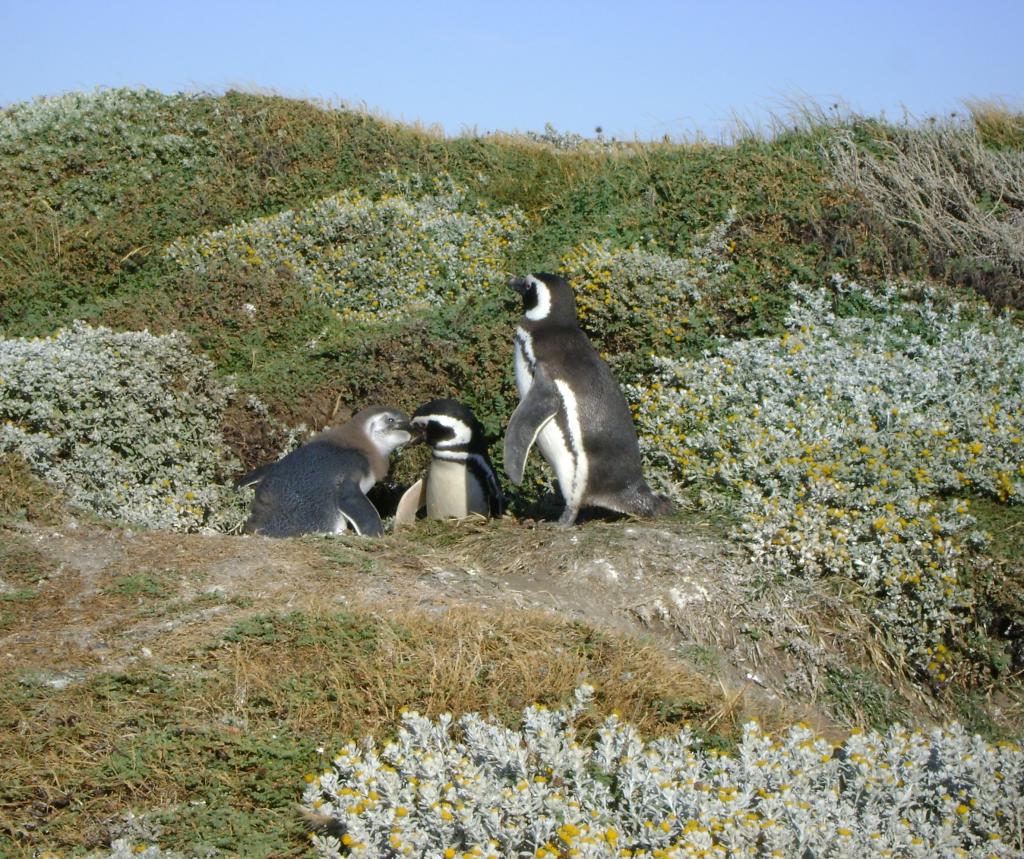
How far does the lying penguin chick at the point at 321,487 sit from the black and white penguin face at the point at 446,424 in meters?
0.41

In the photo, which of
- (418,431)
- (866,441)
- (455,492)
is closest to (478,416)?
(418,431)

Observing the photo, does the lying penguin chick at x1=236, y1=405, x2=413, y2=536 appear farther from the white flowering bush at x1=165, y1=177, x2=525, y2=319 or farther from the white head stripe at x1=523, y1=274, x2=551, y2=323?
the white flowering bush at x1=165, y1=177, x2=525, y2=319

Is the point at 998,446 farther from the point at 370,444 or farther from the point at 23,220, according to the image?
the point at 23,220

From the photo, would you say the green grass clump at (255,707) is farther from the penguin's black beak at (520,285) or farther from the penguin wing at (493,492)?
the penguin's black beak at (520,285)

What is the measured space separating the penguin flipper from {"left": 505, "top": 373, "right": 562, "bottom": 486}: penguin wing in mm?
1149

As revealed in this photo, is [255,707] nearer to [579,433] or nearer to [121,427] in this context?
[579,433]

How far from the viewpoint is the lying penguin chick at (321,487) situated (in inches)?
250

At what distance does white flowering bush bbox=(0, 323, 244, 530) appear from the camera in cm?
672

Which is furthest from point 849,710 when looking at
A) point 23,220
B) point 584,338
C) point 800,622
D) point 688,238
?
point 23,220

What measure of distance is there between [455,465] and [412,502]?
1.68 feet

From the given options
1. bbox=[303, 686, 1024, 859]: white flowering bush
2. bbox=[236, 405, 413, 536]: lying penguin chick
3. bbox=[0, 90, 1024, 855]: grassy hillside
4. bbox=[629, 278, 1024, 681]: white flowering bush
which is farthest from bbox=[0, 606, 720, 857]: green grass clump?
bbox=[236, 405, 413, 536]: lying penguin chick

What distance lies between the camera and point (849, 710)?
4777 mm

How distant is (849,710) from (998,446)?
1.96 metres

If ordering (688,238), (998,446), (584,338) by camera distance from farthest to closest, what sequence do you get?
(688,238) → (584,338) → (998,446)
